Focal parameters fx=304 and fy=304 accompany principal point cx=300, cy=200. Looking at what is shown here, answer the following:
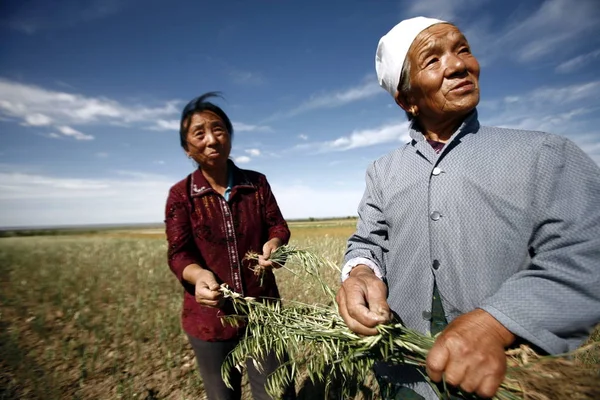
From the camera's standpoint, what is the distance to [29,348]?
4.48 metres

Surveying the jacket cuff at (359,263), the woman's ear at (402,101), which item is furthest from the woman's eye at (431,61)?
the jacket cuff at (359,263)

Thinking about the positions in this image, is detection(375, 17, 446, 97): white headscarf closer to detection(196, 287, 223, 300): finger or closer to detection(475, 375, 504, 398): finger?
detection(475, 375, 504, 398): finger

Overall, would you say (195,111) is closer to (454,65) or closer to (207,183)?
(207,183)

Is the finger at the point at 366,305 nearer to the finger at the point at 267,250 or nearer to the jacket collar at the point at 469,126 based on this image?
the jacket collar at the point at 469,126

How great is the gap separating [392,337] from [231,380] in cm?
175

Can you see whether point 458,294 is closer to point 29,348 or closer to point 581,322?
point 581,322

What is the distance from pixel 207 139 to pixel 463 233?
1.94 meters

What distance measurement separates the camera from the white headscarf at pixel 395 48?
1607 mm

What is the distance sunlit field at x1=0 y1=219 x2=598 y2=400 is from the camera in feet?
12.1

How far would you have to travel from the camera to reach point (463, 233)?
1299 millimetres

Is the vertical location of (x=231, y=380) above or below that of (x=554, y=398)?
below

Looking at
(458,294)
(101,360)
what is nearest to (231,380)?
(458,294)

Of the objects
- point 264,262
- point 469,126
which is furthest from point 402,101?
point 264,262

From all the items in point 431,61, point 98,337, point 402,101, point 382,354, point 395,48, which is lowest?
point 98,337
